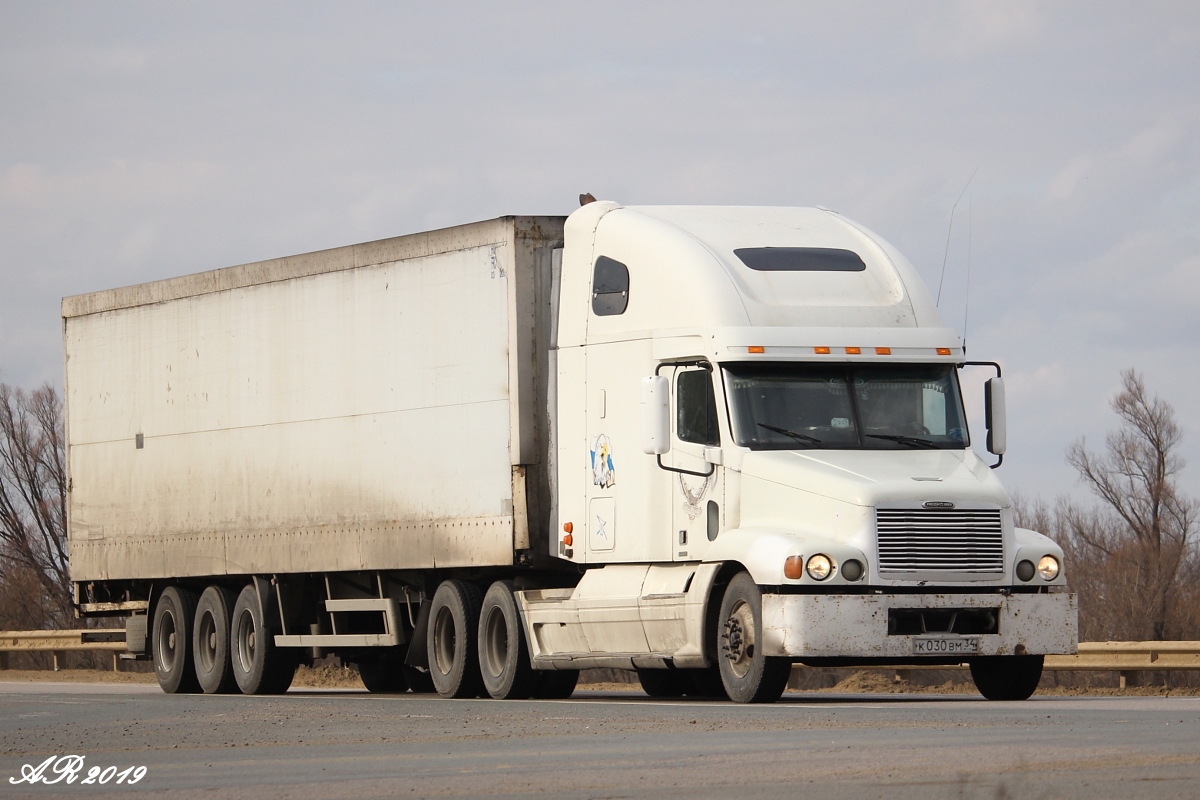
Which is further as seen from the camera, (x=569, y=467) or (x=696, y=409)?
(x=569, y=467)

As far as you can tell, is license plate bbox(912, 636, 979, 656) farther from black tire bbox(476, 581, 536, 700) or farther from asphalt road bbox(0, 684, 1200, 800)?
black tire bbox(476, 581, 536, 700)

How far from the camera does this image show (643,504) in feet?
58.7

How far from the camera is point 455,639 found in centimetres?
1983

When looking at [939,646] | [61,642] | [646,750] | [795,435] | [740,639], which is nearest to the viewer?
[646,750]

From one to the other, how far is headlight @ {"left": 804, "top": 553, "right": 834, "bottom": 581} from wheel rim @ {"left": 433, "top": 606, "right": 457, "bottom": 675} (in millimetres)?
4995

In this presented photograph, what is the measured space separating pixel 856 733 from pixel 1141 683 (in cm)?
1330

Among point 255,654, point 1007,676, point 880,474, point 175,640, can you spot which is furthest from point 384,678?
point 880,474

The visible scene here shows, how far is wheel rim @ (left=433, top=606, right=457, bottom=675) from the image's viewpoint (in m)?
20.0

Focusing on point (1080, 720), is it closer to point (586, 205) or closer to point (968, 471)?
point (968, 471)

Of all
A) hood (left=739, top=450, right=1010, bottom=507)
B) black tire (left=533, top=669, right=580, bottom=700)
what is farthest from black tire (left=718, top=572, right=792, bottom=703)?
black tire (left=533, top=669, right=580, bottom=700)

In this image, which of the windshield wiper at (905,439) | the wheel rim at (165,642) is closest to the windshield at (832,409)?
the windshield wiper at (905,439)

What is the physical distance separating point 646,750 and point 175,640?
43.9 ft

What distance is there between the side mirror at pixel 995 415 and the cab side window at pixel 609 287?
10.2 feet

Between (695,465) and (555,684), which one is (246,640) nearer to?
(555,684)
